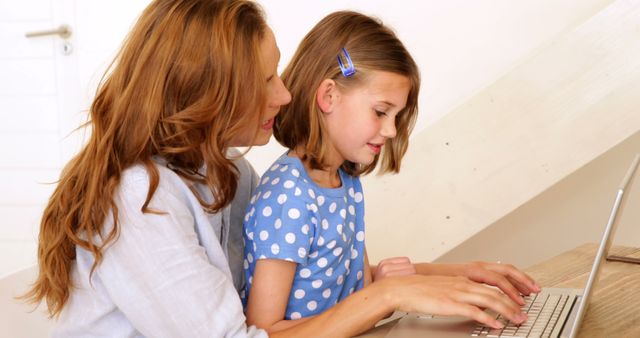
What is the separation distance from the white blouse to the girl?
14cm

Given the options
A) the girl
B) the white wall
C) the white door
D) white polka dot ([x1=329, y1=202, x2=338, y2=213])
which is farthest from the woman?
the white door

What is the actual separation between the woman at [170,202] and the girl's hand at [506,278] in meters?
0.21

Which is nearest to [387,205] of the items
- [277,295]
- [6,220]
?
[277,295]

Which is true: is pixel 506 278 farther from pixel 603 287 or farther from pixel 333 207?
pixel 333 207

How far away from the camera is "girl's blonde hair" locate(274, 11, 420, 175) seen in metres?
1.46

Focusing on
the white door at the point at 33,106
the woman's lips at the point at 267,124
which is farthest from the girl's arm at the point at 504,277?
the white door at the point at 33,106

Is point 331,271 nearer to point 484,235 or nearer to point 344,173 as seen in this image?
point 344,173

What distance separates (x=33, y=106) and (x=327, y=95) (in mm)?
2443

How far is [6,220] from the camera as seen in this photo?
3.69m

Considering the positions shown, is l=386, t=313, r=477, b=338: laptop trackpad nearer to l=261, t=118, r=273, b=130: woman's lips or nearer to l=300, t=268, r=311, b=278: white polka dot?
l=300, t=268, r=311, b=278: white polka dot

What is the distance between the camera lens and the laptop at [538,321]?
1.11m

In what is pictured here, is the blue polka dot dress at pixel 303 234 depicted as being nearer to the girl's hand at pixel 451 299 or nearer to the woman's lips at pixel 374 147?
the woman's lips at pixel 374 147

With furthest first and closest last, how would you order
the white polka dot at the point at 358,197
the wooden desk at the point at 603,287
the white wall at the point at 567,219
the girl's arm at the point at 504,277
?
1. the white wall at the point at 567,219
2. the white polka dot at the point at 358,197
3. the girl's arm at the point at 504,277
4. the wooden desk at the point at 603,287

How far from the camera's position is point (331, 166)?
1.50 metres
